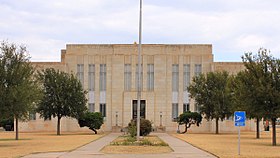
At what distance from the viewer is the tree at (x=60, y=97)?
6500 cm

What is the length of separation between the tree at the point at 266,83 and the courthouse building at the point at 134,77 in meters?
41.4

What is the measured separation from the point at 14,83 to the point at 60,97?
24203 mm

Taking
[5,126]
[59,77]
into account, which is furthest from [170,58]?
[5,126]

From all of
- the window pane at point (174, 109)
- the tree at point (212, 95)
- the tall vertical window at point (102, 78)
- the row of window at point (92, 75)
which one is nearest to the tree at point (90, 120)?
the tree at point (212, 95)

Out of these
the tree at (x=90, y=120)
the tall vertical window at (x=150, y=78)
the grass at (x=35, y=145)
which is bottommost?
the grass at (x=35, y=145)

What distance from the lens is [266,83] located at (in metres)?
40.1

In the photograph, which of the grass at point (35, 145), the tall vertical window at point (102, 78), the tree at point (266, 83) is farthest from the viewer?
the tall vertical window at point (102, 78)

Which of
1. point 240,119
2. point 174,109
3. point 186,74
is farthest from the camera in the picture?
point 186,74

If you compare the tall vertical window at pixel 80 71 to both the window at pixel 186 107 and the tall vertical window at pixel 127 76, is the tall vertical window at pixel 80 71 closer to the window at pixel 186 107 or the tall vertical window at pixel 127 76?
the tall vertical window at pixel 127 76

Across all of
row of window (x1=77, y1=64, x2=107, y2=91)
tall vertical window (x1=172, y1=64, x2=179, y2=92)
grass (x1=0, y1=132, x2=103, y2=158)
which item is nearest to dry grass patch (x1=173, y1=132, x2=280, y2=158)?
grass (x1=0, y1=132, x2=103, y2=158)

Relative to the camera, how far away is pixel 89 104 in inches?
3297

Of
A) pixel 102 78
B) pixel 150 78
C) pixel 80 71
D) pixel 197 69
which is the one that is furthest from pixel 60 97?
pixel 197 69

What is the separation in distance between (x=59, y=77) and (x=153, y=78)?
2143 cm

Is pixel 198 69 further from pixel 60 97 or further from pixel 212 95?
pixel 60 97
